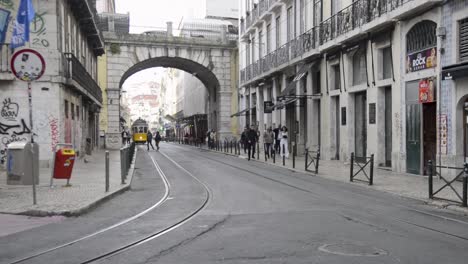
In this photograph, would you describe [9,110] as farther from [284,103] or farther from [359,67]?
[284,103]

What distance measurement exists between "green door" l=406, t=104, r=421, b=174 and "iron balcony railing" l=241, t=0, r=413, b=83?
349cm

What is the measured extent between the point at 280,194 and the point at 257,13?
2693cm

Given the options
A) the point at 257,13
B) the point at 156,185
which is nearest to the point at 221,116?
the point at 257,13

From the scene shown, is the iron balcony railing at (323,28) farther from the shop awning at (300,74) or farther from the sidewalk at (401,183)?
the sidewalk at (401,183)

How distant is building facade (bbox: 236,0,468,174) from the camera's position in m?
15.0

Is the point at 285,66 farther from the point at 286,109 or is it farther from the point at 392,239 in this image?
the point at 392,239

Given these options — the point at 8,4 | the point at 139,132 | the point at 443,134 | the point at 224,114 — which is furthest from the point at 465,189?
the point at 139,132

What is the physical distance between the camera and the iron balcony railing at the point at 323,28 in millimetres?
18688

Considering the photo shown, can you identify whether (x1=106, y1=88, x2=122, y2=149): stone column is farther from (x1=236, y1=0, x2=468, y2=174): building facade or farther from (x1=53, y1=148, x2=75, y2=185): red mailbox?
(x1=53, y1=148, x2=75, y2=185): red mailbox

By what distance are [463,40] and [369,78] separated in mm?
5726

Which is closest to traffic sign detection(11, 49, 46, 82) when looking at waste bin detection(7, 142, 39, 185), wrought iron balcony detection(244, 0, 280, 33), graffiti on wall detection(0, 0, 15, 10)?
waste bin detection(7, 142, 39, 185)

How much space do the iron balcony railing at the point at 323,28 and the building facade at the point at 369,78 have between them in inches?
1.7

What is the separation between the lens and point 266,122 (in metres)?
35.3

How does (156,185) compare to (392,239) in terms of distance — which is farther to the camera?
(156,185)
